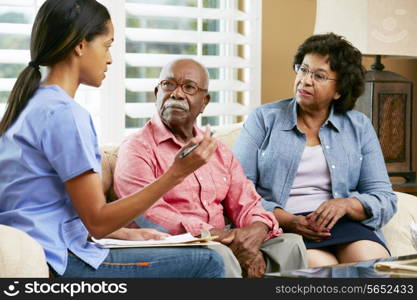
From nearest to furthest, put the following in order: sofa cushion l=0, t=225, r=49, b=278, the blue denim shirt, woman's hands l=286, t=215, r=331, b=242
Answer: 1. sofa cushion l=0, t=225, r=49, b=278
2. woman's hands l=286, t=215, r=331, b=242
3. the blue denim shirt

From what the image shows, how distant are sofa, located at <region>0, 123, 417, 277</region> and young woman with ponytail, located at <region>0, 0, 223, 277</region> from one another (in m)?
0.12

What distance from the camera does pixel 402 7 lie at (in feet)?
11.4

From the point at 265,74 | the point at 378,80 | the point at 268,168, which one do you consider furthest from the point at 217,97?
the point at 268,168

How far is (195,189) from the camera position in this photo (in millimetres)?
2619

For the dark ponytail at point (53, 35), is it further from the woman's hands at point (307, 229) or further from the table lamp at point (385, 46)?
the table lamp at point (385, 46)

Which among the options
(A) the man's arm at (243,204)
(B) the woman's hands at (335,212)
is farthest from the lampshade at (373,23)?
(A) the man's arm at (243,204)

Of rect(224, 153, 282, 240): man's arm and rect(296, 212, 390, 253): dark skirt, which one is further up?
rect(224, 153, 282, 240): man's arm

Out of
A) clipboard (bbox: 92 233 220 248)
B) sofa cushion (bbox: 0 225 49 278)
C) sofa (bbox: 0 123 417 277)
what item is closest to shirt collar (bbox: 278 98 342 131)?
sofa (bbox: 0 123 417 277)

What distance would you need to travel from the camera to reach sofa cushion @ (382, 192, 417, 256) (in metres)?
3.00

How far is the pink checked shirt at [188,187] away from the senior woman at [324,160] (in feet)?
0.55

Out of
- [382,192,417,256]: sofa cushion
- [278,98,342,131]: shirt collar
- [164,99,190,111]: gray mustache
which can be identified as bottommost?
[382,192,417,256]: sofa cushion

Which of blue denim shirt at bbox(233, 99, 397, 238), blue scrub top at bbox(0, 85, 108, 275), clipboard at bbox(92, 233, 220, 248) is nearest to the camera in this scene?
blue scrub top at bbox(0, 85, 108, 275)

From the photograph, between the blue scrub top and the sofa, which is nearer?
the sofa

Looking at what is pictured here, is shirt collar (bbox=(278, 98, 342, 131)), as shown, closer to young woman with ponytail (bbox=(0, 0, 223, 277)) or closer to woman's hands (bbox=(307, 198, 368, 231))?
woman's hands (bbox=(307, 198, 368, 231))
